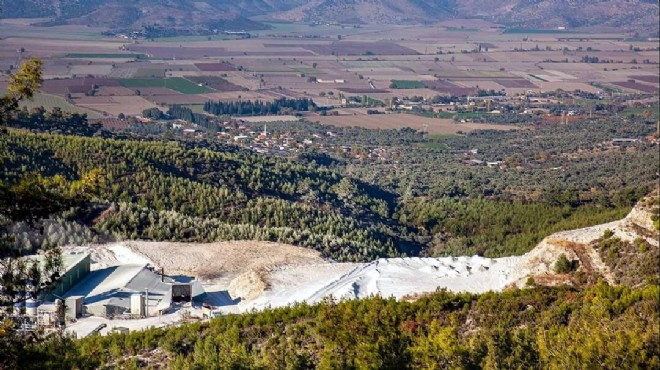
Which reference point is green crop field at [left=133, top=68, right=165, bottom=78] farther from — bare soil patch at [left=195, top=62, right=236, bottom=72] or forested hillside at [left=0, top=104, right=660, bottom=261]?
forested hillside at [left=0, top=104, right=660, bottom=261]

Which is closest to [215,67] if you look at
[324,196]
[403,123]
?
[403,123]

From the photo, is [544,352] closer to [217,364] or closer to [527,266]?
[217,364]

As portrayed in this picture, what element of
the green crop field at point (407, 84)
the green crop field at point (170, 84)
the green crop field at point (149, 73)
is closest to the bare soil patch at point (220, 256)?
the green crop field at point (170, 84)

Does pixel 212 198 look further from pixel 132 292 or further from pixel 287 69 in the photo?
pixel 287 69

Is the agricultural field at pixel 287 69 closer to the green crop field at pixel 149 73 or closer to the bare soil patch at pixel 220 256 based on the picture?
the green crop field at pixel 149 73

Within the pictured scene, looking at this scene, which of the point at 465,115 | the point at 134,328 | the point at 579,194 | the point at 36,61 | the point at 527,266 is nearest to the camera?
the point at 36,61

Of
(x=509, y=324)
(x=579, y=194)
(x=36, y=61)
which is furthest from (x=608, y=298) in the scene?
(x=579, y=194)
